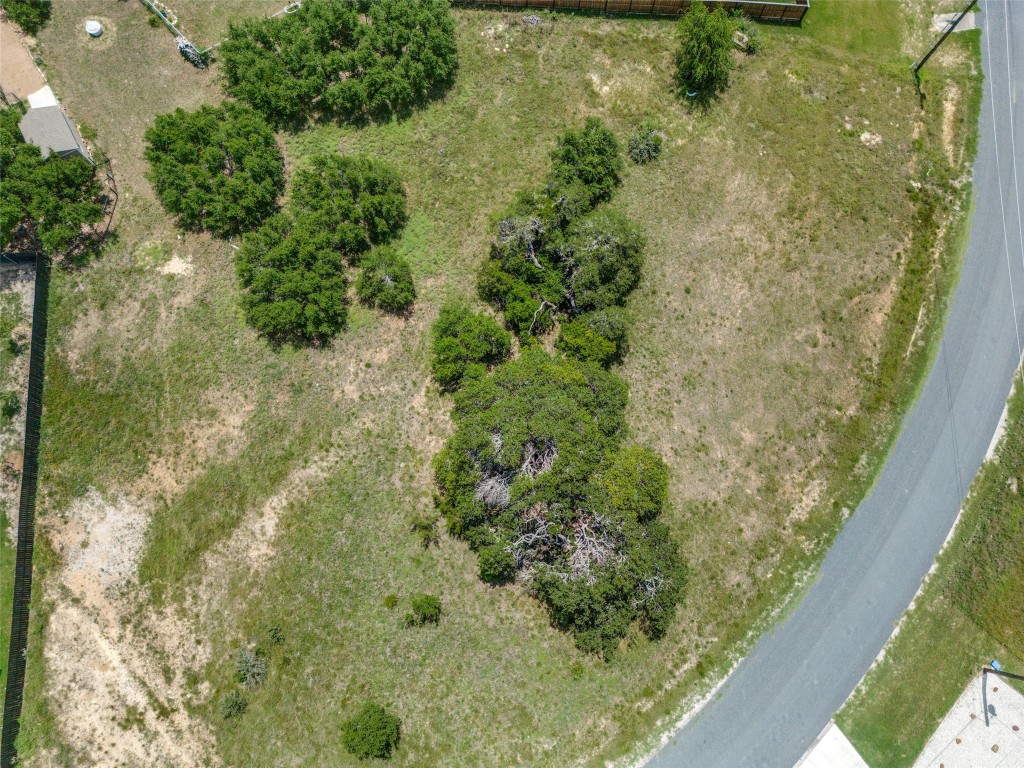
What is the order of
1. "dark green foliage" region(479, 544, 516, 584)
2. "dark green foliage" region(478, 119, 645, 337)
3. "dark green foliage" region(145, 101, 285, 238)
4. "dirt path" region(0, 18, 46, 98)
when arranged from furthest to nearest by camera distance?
"dirt path" region(0, 18, 46, 98)
"dark green foliage" region(145, 101, 285, 238)
"dark green foliage" region(478, 119, 645, 337)
"dark green foliage" region(479, 544, 516, 584)

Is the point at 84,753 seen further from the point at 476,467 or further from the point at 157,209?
the point at 157,209

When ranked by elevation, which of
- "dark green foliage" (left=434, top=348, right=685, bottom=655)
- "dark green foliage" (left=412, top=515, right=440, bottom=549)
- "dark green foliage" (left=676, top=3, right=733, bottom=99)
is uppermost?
"dark green foliage" (left=676, top=3, right=733, bottom=99)

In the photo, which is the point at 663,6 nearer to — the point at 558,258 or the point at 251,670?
the point at 558,258

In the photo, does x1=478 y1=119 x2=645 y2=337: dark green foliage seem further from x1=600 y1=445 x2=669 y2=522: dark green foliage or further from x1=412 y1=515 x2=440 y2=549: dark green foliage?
x1=412 y1=515 x2=440 y2=549: dark green foliage

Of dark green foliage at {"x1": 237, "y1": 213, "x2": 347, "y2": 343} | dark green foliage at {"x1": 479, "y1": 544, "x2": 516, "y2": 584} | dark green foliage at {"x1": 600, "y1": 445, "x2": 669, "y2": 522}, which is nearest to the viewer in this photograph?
dark green foliage at {"x1": 600, "y1": 445, "x2": 669, "y2": 522}

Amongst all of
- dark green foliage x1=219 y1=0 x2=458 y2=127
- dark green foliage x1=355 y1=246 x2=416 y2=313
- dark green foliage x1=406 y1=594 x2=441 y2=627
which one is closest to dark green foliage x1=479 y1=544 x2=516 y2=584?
dark green foliage x1=406 y1=594 x2=441 y2=627

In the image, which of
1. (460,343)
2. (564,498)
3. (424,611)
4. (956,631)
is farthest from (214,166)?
(956,631)

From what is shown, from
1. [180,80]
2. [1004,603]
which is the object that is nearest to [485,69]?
[180,80]
